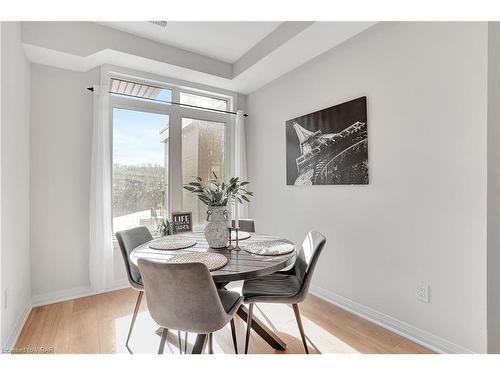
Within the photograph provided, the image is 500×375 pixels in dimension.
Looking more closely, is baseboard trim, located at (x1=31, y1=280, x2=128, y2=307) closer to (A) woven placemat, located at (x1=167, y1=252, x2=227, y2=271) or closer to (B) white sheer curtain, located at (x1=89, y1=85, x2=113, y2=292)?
(B) white sheer curtain, located at (x1=89, y1=85, x2=113, y2=292)

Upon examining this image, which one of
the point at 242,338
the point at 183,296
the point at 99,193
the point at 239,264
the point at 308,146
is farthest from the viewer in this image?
the point at 308,146

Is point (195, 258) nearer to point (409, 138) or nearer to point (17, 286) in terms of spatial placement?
point (17, 286)

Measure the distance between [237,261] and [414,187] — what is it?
4.73 ft

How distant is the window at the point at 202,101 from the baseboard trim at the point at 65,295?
2387mm

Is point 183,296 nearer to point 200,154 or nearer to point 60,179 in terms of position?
point 60,179

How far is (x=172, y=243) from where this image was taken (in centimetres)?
200

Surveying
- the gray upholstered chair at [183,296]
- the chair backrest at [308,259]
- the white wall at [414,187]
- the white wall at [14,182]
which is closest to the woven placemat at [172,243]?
the gray upholstered chair at [183,296]

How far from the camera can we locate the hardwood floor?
6.10 feet

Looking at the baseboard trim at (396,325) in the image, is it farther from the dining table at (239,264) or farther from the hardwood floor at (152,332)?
the dining table at (239,264)

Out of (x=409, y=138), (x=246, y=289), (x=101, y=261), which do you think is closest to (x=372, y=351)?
(x=246, y=289)

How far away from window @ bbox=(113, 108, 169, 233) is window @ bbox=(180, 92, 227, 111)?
39 centimetres

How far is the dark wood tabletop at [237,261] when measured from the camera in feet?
4.63

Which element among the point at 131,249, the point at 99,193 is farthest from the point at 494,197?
the point at 99,193

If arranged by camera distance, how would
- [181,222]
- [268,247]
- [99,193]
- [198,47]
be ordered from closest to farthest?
[268,247] < [99,193] < [198,47] < [181,222]
